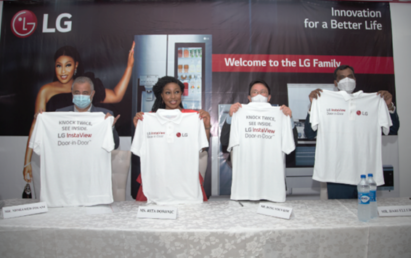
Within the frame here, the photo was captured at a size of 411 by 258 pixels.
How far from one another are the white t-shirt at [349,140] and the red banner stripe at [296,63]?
1.49 metres

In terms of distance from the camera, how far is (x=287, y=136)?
2.17 m

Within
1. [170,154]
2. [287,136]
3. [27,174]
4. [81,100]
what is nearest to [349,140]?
[287,136]

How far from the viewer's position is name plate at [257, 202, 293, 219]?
156 centimetres

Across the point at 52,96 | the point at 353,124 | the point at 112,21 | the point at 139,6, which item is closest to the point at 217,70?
the point at 139,6

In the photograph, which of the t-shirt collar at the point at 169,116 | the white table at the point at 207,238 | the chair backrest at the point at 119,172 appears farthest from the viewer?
the chair backrest at the point at 119,172

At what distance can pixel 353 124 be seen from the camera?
89.4 inches

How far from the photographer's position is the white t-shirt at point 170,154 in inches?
82.0

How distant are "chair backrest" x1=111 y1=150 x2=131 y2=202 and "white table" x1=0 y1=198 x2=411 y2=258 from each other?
138cm

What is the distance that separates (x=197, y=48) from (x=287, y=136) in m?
2.12

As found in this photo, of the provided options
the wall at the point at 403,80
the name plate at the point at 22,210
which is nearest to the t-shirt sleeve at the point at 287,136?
the name plate at the point at 22,210

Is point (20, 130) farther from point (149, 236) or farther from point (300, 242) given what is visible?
point (300, 242)

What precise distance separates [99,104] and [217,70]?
1802 millimetres

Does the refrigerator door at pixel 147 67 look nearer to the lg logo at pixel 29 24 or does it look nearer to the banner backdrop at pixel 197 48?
the banner backdrop at pixel 197 48

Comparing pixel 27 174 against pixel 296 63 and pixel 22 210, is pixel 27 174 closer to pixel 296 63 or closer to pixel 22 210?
pixel 22 210
